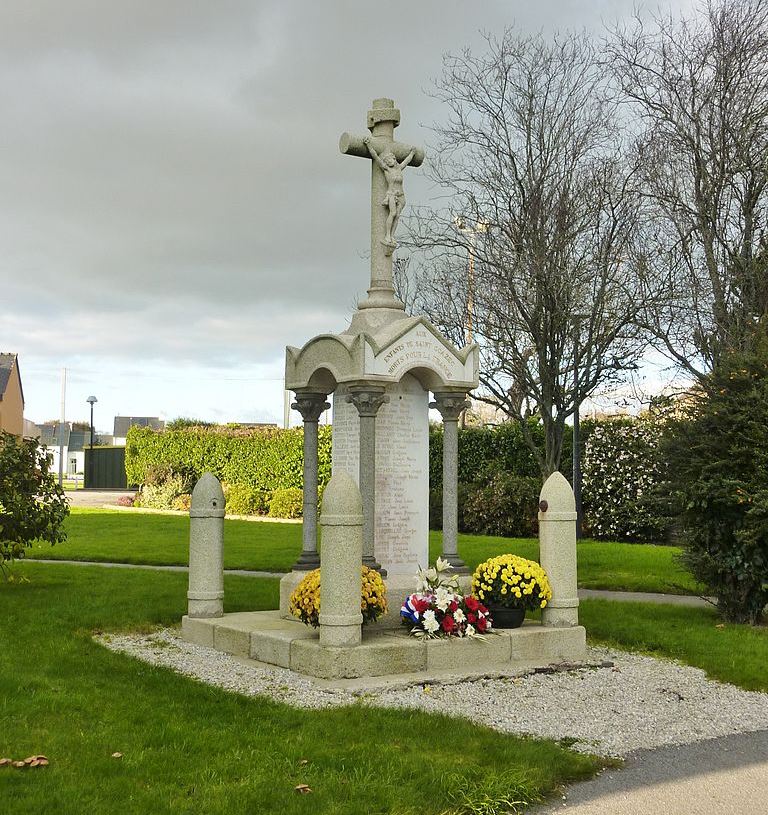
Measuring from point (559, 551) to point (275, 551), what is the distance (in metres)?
9.45

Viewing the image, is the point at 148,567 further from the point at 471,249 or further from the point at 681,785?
the point at 681,785

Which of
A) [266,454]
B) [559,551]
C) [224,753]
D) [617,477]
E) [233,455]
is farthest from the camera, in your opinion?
[233,455]

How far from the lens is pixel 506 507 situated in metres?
21.9

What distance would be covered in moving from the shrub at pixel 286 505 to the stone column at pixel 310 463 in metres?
16.1

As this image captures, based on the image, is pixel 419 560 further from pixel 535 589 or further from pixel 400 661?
pixel 400 661

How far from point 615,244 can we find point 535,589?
358 inches

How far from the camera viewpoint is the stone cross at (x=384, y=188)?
10195 millimetres

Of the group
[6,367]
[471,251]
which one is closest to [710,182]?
[471,251]

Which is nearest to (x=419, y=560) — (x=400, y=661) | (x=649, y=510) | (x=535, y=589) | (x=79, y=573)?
(x=535, y=589)

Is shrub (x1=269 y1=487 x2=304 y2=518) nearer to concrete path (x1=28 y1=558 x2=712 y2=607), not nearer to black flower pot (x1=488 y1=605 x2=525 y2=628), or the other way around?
concrete path (x1=28 y1=558 x2=712 y2=607)

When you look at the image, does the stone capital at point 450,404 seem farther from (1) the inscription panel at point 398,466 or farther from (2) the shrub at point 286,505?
(2) the shrub at point 286,505

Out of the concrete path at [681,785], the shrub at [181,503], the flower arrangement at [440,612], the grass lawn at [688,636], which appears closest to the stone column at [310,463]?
the flower arrangement at [440,612]

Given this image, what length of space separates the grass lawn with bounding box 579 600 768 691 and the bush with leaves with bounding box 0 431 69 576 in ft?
22.0

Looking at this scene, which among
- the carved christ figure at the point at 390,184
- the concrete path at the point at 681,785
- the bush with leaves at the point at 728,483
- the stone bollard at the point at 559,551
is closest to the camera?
the concrete path at the point at 681,785
